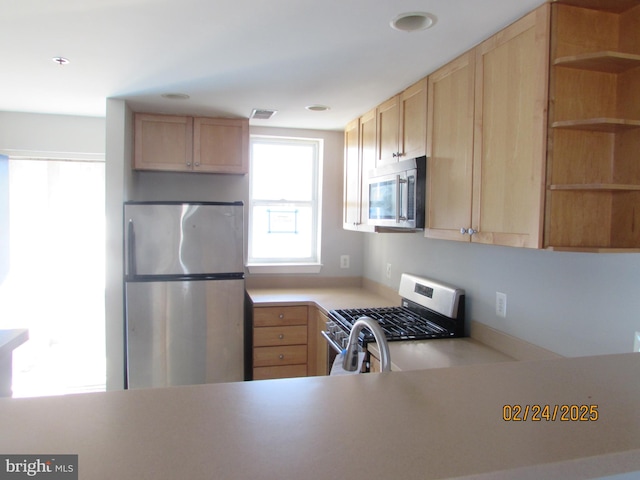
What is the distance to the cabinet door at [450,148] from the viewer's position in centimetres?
198

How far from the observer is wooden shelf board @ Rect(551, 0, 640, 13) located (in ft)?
4.85

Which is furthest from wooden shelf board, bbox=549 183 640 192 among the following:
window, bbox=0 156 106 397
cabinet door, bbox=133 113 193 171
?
window, bbox=0 156 106 397

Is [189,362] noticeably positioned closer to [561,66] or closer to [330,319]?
[330,319]

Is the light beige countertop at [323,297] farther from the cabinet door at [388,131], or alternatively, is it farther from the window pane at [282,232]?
the cabinet door at [388,131]

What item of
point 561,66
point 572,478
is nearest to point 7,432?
point 572,478

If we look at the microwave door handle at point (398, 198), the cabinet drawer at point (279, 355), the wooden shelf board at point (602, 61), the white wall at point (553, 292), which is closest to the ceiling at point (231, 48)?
the wooden shelf board at point (602, 61)

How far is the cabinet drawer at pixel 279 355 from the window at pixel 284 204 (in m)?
0.80

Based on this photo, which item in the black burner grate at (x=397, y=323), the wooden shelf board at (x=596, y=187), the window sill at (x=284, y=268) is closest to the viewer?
the wooden shelf board at (x=596, y=187)

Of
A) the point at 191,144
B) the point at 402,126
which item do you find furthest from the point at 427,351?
the point at 191,144

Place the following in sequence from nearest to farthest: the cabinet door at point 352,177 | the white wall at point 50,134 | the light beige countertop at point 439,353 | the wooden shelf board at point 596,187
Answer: the wooden shelf board at point 596,187 < the light beige countertop at point 439,353 < the cabinet door at point 352,177 < the white wall at point 50,134

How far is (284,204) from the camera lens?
4.05m

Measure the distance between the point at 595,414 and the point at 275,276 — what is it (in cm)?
328
